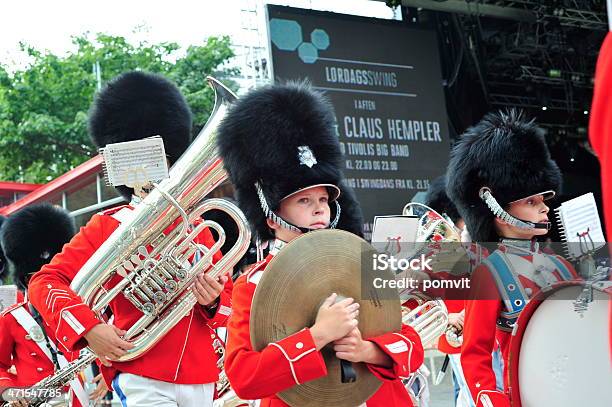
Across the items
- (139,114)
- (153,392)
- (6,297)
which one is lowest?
(153,392)

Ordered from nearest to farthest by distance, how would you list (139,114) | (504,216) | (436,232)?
(504,216) < (139,114) < (436,232)

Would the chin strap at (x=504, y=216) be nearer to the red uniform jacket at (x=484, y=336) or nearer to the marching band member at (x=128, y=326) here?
the red uniform jacket at (x=484, y=336)

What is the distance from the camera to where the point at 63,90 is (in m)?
23.7

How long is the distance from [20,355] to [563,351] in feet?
12.6

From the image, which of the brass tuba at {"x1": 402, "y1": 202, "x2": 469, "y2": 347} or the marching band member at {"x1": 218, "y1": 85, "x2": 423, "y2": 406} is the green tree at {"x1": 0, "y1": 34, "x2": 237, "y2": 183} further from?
the marching band member at {"x1": 218, "y1": 85, "x2": 423, "y2": 406}

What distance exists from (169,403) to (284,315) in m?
1.54

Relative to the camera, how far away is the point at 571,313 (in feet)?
8.14

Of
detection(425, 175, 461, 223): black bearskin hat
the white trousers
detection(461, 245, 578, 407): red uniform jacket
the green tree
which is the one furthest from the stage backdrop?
the green tree

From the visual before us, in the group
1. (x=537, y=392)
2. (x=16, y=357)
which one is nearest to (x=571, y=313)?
(x=537, y=392)

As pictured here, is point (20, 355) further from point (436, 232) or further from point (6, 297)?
point (436, 232)

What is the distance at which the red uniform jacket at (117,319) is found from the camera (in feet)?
13.0

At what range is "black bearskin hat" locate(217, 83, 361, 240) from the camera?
318cm

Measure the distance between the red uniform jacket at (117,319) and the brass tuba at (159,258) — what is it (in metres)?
0.08

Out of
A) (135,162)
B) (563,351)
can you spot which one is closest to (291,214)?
(563,351)
